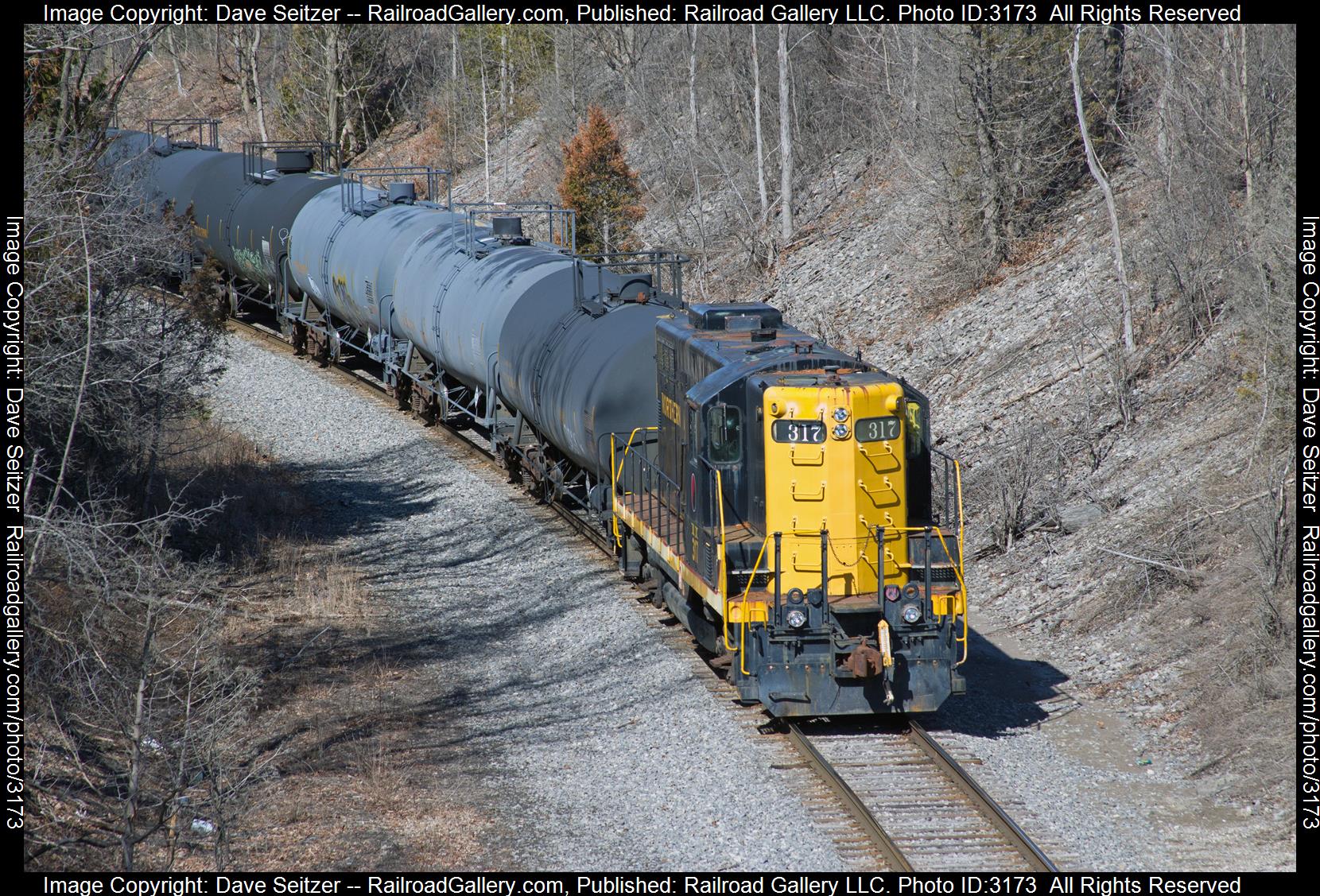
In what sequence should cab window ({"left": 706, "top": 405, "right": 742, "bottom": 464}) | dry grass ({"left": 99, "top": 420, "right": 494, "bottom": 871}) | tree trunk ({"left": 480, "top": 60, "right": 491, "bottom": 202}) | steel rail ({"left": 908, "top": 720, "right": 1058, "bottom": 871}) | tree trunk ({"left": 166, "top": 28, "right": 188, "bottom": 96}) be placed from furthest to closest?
1. tree trunk ({"left": 166, "top": 28, "right": 188, "bottom": 96})
2. tree trunk ({"left": 480, "top": 60, "right": 491, "bottom": 202})
3. cab window ({"left": 706, "top": 405, "right": 742, "bottom": 464})
4. dry grass ({"left": 99, "top": 420, "right": 494, "bottom": 871})
5. steel rail ({"left": 908, "top": 720, "right": 1058, "bottom": 871})

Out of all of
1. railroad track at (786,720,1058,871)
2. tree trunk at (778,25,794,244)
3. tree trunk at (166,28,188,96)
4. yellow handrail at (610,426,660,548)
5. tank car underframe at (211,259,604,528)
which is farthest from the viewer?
tree trunk at (166,28,188,96)

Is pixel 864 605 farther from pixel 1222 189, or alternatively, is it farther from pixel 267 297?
pixel 267 297

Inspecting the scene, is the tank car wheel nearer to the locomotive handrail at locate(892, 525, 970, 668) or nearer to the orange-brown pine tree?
the orange-brown pine tree

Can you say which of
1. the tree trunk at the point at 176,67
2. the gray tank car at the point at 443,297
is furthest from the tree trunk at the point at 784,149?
the tree trunk at the point at 176,67

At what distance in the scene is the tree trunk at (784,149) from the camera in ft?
106

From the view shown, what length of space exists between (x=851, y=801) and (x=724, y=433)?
12.0 ft

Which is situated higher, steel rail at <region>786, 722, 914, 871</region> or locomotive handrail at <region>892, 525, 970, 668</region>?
locomotive handrail at <region>892, 525, 970, 668</region>

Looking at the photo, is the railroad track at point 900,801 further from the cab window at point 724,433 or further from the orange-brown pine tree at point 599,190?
the orange-brown pine tree at point 599,190

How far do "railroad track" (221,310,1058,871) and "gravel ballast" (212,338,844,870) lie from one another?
251mm

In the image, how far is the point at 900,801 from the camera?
11.0 metres

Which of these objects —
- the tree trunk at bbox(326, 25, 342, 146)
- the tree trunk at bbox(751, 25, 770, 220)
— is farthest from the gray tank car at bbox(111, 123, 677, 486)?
the tree trunk at bbox(326, 25, 342, 146)

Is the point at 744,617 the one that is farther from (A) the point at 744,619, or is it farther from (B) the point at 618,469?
(B) the point at 618,469

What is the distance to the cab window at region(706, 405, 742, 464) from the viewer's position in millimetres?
12555
